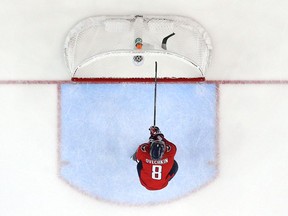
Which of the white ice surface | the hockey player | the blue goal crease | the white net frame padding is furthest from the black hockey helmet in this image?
the white ice surface

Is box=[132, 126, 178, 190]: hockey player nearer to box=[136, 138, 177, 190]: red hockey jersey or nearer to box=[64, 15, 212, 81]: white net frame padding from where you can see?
box=[136, 138, 177, 190]: red hockey jersey

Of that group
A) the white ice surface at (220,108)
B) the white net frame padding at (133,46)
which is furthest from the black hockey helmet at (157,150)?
the white ice surface at (220,108)

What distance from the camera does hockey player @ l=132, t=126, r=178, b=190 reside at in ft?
12.2

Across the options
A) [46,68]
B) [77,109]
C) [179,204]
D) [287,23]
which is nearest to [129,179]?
[179,204]

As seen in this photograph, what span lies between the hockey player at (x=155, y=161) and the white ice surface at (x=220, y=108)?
68cm

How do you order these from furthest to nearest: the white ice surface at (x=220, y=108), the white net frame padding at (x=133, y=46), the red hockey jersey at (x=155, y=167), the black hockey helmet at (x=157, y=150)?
1. the white ice surface at (x=220, y=108)
2. the white net frame padding at (x=133, y=46)
3. the red hockey jersey at (x=155, y=167)
4. the black hockey helmet at (x=157, y=150)

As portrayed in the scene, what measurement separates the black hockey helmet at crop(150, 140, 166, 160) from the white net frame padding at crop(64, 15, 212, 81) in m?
0.81

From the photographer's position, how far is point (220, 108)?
Answer: 4.43 metres

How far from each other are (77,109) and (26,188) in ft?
3.07

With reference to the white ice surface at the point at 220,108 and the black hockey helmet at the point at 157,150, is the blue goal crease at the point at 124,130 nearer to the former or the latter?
the white ice surface at the point at 220,108

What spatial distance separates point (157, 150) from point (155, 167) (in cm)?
20

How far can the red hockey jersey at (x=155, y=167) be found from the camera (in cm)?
382

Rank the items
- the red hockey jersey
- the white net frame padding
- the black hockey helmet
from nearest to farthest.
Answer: the black hockey helmet → the red hockey jersey → the white net frame padding

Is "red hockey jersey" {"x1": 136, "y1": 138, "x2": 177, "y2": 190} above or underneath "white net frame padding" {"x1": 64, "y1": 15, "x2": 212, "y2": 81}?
underneath
